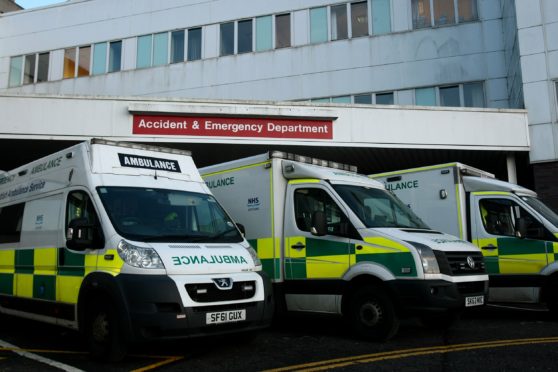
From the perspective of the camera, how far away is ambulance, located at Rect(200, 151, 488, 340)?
6348 mm

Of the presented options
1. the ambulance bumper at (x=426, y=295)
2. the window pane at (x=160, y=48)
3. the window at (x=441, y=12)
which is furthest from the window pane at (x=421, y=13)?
the ambulance bumper at (x=426, y=295)

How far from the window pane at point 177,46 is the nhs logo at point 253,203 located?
16158 mm

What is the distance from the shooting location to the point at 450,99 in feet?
64.5

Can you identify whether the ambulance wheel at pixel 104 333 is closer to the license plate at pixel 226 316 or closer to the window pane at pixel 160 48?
the license plate at pixel 226 316

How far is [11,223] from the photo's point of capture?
754 centimetres

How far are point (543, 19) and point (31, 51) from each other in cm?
2217

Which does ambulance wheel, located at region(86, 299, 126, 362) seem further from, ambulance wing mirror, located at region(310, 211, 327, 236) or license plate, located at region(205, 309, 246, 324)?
ambulance wing mirror, located at region(310, 211, 327, 236)

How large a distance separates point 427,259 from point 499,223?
308 centimetres

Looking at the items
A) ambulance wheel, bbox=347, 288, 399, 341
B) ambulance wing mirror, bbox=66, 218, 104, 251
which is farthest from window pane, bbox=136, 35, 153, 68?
ambulance wheel, bbox=347, 288, 399, 341

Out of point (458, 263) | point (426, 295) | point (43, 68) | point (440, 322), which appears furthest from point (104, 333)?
point (43, 68)

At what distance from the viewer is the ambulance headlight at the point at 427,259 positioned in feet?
20.6

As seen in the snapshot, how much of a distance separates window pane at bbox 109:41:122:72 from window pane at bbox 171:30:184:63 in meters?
2.68

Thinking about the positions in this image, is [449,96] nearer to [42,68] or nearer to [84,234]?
[84,234]

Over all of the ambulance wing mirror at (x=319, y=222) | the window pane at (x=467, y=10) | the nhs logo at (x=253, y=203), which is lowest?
the ambulance wing mirror at (x=319, y=222)
